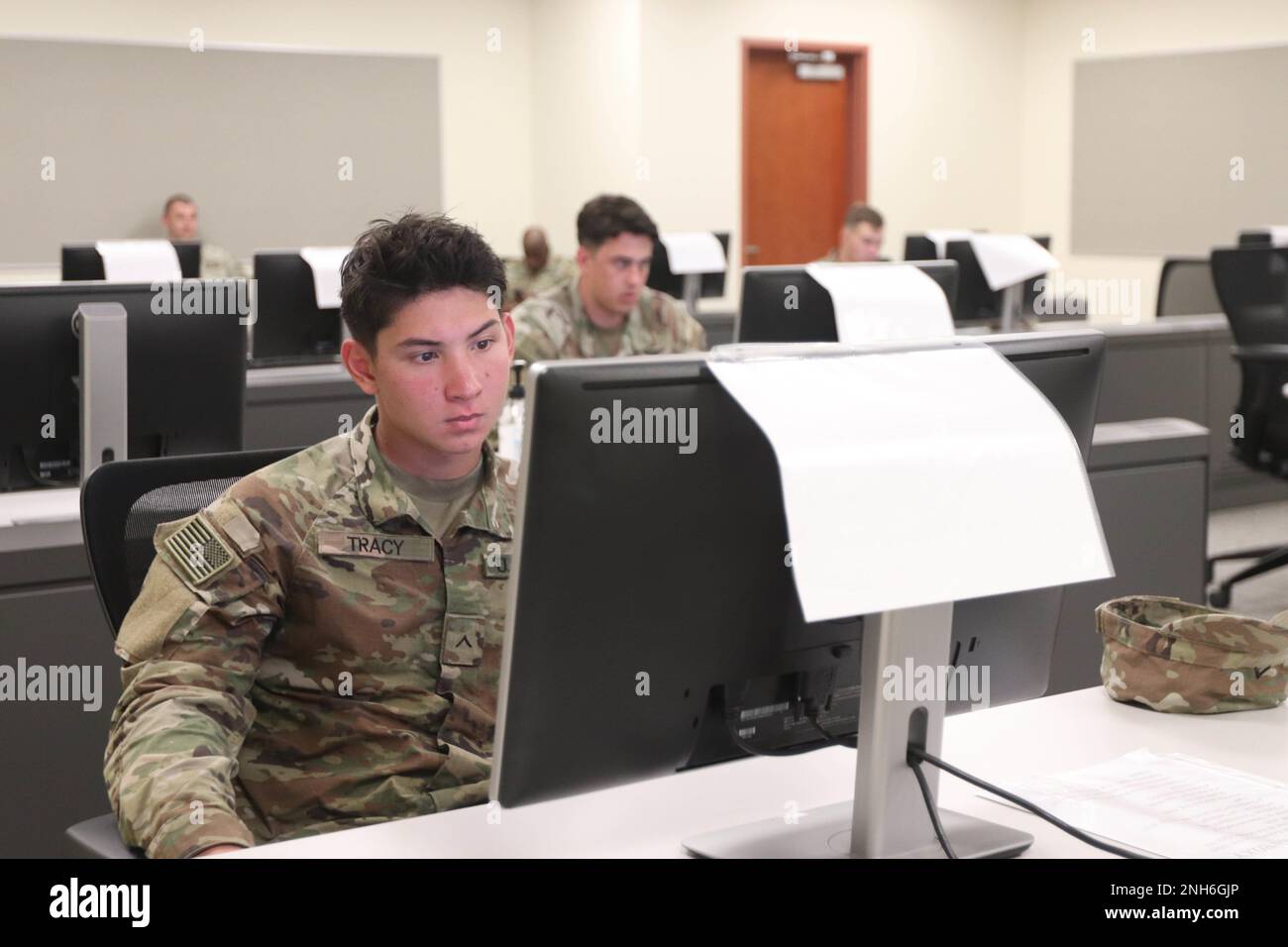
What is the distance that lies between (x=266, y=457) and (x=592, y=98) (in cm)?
669

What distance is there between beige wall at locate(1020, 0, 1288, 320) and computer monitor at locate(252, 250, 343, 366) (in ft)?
19.8

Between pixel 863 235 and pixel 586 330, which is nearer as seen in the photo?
pixel 586 330

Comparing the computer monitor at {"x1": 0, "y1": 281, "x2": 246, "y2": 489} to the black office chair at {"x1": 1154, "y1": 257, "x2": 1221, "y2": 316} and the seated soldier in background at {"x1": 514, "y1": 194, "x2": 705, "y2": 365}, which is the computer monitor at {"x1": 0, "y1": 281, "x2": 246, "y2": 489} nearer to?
the seated soldier in background at {"x1": 514, "y1": 194, "x2": 705, "y2": 365}

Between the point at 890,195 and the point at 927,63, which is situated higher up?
the point at 927,63

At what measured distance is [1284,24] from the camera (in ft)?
26.4

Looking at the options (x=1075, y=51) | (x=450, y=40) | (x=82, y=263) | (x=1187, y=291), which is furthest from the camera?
(x=1075, y=51)

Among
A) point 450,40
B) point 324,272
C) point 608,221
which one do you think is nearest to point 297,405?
point 324,272

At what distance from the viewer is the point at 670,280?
545 cm

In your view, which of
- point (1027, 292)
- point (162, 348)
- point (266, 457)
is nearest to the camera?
point (266, 457)

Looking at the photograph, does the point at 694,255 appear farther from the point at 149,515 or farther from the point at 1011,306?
the point at 149,515

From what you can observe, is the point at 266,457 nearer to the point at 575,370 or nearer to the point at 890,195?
the point at 575,370

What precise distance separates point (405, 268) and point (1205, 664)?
2.96ft

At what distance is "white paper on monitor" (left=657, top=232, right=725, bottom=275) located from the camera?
17.7 feet
